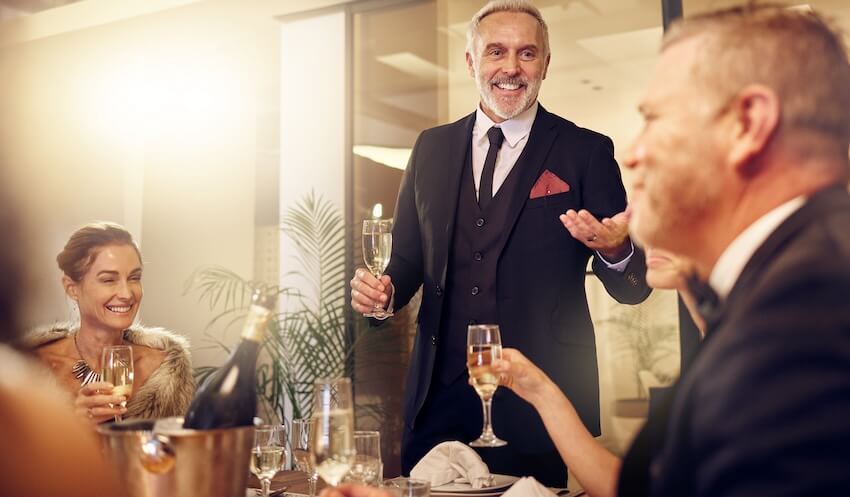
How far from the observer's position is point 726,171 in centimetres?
91

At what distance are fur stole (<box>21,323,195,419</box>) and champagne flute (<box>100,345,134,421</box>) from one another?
526 millimetres

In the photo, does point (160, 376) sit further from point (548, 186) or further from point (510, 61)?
point (510, 61)

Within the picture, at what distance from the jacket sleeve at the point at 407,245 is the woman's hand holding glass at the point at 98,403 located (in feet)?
2.84

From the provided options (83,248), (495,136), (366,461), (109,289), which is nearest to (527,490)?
(366,461)

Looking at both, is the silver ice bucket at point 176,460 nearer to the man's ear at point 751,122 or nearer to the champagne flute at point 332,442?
the champagne flute at point 332,442

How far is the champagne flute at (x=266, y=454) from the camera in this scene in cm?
165

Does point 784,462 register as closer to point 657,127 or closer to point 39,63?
point 657,127

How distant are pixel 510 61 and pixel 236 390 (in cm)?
169

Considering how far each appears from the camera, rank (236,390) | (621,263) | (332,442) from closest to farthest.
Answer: (236,390) → (332,442) → (621,263)

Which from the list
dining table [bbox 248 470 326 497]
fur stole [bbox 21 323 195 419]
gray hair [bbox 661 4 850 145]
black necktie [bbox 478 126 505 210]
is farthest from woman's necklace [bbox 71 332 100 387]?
gray hair [bbox 661 4 850 145]

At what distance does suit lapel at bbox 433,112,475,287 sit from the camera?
2494mm

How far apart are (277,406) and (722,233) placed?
397 cm

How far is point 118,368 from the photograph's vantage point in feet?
6.65

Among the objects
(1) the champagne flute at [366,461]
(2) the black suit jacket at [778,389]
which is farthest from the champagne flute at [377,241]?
(2) the black suit jacket at [778,389]
